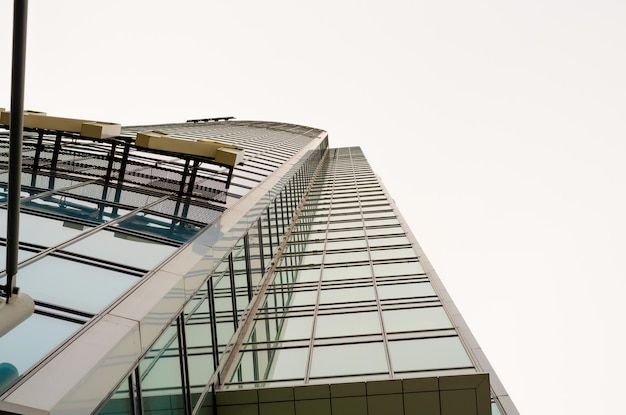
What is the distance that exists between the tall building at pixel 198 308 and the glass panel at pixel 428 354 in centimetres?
5

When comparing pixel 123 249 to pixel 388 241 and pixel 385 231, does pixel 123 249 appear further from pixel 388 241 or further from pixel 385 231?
pixel 385 231

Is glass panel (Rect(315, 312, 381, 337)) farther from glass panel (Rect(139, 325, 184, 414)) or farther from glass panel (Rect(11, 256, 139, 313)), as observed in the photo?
glass panel (Rect(11, 256, 139, 313))

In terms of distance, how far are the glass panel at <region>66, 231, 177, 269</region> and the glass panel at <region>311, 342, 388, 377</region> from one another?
4.39 meters

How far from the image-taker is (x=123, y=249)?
11.7 m

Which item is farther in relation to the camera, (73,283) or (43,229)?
(43,229)

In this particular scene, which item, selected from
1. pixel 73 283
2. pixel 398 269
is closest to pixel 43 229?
pixel 73 283

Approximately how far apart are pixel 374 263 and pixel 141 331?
14718mm

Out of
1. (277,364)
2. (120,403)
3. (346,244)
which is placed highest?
(120,403)

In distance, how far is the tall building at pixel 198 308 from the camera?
8.11 meters

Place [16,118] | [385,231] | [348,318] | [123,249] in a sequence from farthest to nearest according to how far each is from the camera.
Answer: [385,231]
[348,318]
[123,249]
[16,118]

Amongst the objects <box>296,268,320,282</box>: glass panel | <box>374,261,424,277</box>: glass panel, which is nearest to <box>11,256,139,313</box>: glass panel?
<box>296,268,320,282</box>: glass panel

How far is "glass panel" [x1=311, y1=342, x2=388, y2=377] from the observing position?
14.2 m

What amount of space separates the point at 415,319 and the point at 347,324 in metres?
1.75

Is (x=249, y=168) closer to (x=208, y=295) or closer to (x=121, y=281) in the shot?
(x=208, y=295)
